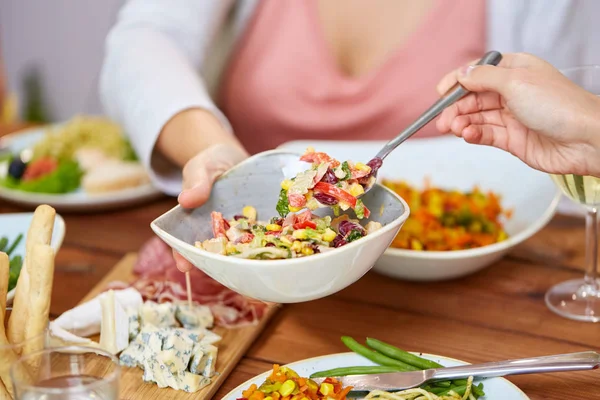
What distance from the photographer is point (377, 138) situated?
7.65ft

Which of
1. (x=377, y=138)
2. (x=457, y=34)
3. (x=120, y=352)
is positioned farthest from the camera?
(x=377, y=138)

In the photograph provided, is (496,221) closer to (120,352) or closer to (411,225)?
(411,225)

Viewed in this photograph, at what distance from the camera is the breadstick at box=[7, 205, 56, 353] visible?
1087mm

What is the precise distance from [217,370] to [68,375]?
1.13ft

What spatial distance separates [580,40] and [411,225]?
3.31 feet

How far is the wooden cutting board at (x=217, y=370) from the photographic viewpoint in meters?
1.21

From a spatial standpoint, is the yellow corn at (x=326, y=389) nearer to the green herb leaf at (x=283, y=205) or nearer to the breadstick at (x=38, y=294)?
the green herb leaf at (x=283, y=205)

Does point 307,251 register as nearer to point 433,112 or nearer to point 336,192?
point 336,192

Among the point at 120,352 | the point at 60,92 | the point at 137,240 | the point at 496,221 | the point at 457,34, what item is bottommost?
the point at 60,92

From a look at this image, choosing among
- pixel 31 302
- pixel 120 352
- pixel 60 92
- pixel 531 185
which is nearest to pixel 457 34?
pixel 531 185

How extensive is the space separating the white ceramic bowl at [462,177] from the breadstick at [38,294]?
73cm

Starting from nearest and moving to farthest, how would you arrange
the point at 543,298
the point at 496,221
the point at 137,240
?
the point at 543,298, the point at 496,221, the point at 137,240

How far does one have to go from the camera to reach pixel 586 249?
4.91 ft

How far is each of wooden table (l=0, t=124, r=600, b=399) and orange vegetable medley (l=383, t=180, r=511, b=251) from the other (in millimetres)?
93
